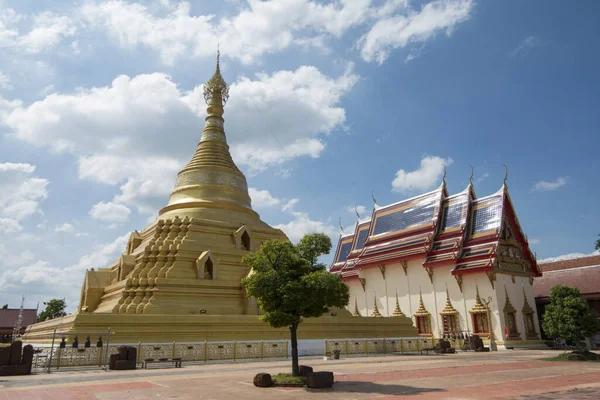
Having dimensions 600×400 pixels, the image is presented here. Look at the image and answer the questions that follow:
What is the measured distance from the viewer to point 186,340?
22.1m

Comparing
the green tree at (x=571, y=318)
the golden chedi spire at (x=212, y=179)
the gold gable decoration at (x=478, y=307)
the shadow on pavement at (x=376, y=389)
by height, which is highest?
the golden chedi spire at (x=212, y=179)

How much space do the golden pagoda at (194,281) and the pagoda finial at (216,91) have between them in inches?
195

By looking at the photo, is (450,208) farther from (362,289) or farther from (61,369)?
(61,369)

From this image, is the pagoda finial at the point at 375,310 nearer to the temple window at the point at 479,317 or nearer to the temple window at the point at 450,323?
the temple window at the point at 450,323

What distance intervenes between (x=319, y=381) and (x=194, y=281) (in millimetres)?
15842

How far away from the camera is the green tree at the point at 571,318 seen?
2027 cm

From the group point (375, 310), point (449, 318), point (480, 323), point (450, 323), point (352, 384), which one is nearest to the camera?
point (352, 384)

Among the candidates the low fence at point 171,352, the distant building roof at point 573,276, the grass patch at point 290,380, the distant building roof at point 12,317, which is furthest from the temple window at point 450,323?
the distant building roof at point 12,317

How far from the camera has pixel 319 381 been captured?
1109cm

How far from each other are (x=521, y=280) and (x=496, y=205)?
588 cm

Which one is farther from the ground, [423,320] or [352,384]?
[423,320]

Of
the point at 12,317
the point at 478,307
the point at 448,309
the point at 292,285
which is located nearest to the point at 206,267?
the point at 292,285

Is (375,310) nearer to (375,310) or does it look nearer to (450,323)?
(375,310)

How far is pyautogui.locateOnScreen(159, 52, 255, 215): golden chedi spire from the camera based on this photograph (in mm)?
32406
